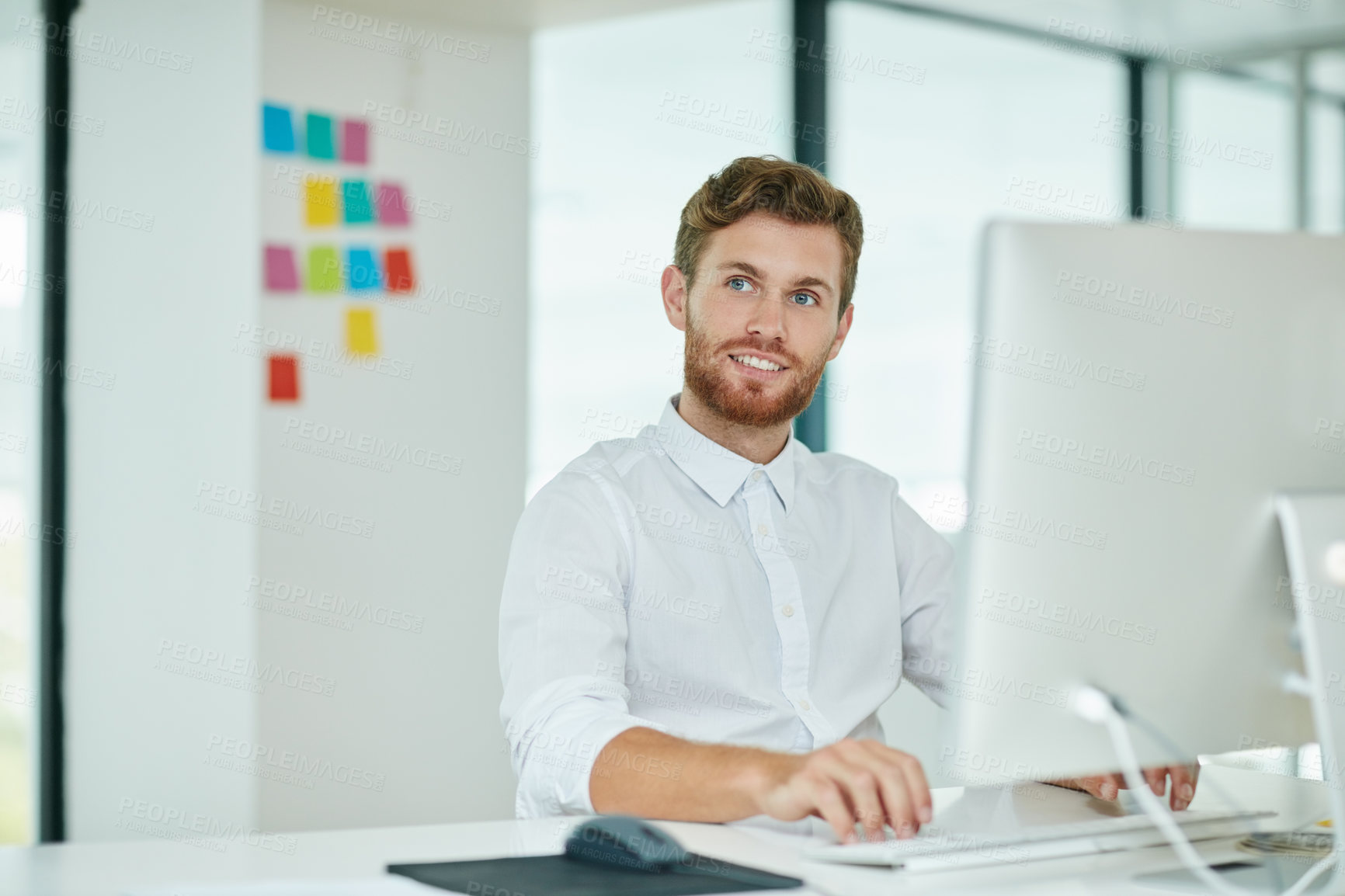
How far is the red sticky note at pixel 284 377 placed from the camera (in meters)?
2.98

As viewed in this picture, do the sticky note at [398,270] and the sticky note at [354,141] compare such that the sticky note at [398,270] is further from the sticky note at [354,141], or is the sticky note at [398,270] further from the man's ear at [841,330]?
the man's ear at [841,330]

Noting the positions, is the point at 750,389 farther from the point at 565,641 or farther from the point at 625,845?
the point at 625,845

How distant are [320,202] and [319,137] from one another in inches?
5.9

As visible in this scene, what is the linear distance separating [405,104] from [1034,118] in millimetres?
2171

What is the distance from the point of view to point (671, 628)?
59.9 inches

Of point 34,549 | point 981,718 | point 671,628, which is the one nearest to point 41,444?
point 34,549

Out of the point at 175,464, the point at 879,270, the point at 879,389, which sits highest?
the point at 879,270

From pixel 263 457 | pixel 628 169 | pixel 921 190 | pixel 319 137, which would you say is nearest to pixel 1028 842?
pixel 263 457

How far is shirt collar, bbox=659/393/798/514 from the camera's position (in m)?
→ 1.64

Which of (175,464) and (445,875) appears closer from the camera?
(445,875)

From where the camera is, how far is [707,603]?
1542mm

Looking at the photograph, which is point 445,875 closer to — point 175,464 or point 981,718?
point 981,718

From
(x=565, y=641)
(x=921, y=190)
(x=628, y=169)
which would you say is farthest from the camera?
(x=921, y=190)

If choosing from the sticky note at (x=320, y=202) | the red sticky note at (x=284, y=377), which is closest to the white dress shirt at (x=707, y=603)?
the red sticky note at (x=284, y=377)
